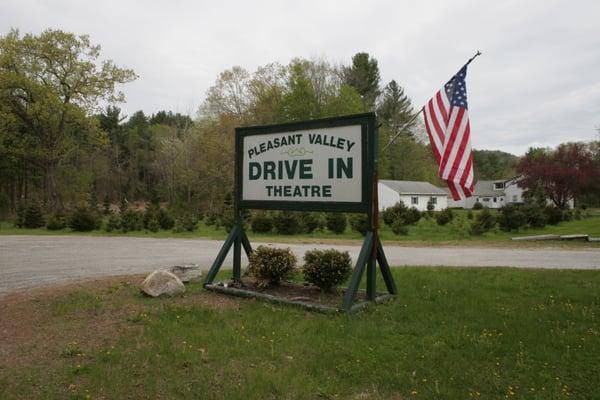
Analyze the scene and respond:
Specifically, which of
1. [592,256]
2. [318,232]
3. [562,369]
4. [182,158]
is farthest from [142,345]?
[182,158]

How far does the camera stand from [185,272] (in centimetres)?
791

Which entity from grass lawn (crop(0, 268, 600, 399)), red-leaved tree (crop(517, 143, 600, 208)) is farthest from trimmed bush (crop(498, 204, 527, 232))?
red-leaved tree (crop(517, 143, 600, 208))

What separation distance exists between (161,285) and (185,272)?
4.33 feet

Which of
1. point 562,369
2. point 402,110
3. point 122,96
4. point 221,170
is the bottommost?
point 562,369

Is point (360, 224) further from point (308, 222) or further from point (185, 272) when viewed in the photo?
point (185, 272)

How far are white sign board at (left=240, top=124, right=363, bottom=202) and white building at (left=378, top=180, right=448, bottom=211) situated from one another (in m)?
43.0

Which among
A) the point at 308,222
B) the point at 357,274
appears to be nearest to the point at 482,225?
the point at 308,222

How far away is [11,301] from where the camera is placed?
6.24 metres

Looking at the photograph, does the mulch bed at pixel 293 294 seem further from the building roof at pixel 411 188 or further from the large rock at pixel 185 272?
the building roof at pixel 411 188

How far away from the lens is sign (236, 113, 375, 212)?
6453mm

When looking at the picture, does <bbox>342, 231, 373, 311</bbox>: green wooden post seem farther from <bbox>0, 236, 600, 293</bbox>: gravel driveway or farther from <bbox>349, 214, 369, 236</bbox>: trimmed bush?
<bbox>349, 214, 369, 236</bbox>: trimmed bush

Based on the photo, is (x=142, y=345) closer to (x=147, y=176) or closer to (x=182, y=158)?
(x=182, y=158)

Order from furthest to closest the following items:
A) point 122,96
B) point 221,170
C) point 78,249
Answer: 1. point 221,170
2. point 122,96
3. point 78,249

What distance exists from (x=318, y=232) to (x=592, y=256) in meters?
12.9
